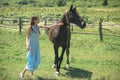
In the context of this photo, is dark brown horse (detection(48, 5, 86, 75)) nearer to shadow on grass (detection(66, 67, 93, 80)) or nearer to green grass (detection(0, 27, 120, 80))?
shadow on grass (detection(66, 67, 93, 80))

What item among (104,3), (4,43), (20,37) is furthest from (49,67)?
(104,3)

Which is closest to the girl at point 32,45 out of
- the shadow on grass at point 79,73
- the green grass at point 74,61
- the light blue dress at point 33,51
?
the light blue dress at point 33,51

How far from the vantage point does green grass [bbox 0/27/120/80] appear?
886 centimetres

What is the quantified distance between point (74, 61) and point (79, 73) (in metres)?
1.82

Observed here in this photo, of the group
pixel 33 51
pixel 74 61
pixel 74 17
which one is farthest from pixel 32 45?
pixel 74 61

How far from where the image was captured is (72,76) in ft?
29.4

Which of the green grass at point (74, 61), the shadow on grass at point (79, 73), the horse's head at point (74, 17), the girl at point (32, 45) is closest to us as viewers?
the girl at point (32, 45)

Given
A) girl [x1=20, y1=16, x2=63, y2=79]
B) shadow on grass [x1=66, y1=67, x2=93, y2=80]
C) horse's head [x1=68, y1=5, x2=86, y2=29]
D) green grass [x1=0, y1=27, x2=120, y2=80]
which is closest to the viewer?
girl [x1=20, y1=16, x2=63, y2=79]

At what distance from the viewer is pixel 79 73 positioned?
30.8ft

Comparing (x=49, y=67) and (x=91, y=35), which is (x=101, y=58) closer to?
(x=49, y=67)

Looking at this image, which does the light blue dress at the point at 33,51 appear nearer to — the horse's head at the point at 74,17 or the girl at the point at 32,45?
the girl at the point at 32,45

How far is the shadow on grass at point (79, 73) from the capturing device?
8.96 m

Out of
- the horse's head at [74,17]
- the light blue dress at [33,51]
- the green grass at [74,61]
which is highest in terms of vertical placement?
the horse's head at [74,17]

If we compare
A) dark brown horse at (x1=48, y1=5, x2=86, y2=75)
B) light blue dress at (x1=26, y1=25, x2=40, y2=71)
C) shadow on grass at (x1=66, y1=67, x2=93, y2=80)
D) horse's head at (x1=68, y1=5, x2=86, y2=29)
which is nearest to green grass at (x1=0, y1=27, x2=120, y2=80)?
shadow on grass at (x1=66, y1=67, x2=93, y2=80)
